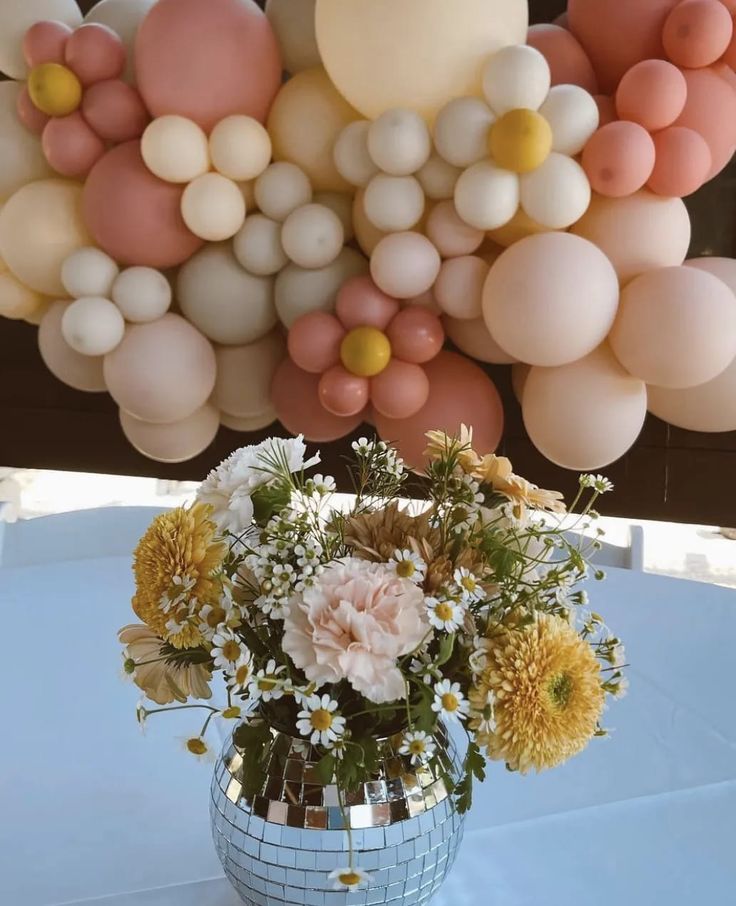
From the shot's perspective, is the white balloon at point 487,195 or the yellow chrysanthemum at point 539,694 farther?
the white balloon at point 487,195

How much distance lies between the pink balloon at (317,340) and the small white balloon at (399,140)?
349 mm

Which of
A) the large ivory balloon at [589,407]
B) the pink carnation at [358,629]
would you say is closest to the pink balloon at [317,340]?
the large ivory balloon at [589,407]

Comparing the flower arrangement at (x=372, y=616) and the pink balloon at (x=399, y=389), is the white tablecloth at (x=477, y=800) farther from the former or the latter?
the pink balloon at (x=399, y=389)

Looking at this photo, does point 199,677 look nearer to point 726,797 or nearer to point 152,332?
point 726,797

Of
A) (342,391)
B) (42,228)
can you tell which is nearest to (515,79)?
(342,391)

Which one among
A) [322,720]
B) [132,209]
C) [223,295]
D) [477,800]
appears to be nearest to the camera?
[322,720]

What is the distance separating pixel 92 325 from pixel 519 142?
3.31 feet

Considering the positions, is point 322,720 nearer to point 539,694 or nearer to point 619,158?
point 539,694

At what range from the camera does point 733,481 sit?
263 cm

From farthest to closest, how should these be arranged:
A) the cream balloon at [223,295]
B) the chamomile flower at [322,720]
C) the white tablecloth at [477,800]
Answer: the cream balloon at [223,295] < the white tablecloth at [477,800] < the chamomile flower at [322,720]

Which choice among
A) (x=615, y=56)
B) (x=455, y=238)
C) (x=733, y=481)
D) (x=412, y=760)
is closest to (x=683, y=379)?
(x=455, y=238)

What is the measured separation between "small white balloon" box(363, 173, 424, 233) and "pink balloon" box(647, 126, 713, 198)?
49 cm

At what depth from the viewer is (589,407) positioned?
Result: 1949 mm

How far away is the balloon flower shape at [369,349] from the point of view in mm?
1982
